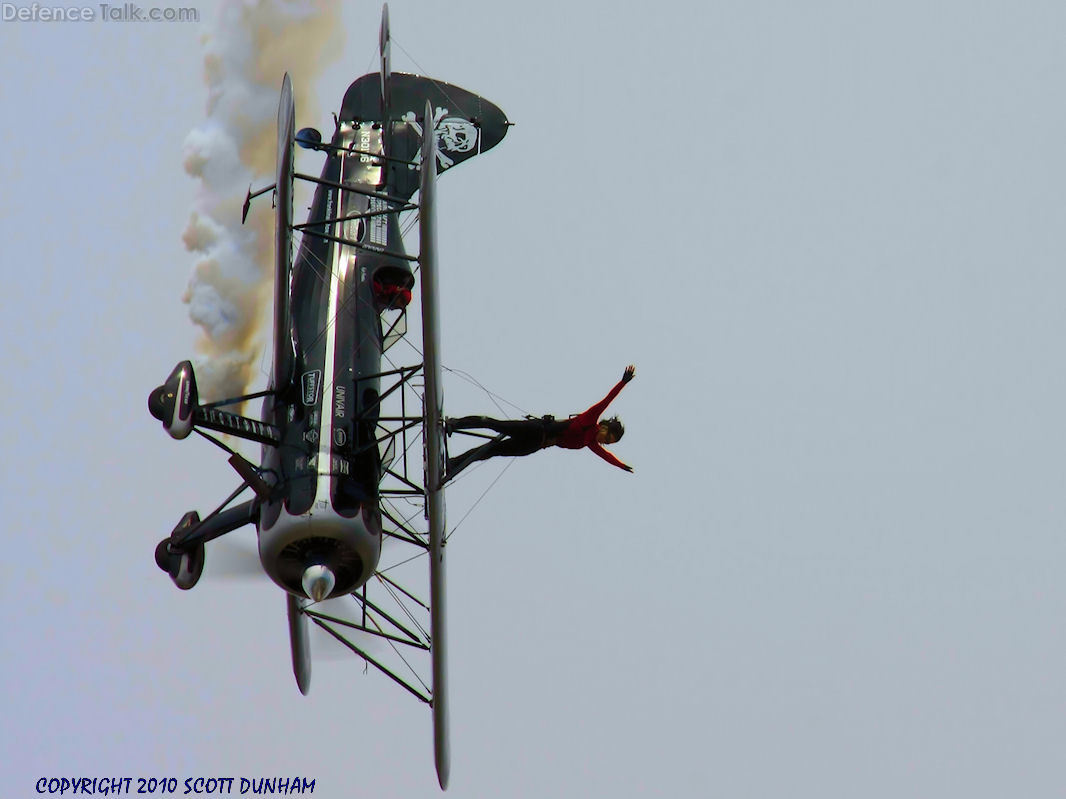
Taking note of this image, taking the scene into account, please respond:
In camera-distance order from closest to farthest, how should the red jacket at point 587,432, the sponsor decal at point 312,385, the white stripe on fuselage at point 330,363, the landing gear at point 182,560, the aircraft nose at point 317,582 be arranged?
the aircraft nose at point 317,582, the white stripe on fuselage at point 330,363, the sponsor decal at point 312,385, the landing gear at point 182,560, the red jacket at point 587,432

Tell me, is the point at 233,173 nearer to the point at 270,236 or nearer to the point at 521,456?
the point at 270,236

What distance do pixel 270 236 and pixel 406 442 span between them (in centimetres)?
580

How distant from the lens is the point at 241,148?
39188 mm

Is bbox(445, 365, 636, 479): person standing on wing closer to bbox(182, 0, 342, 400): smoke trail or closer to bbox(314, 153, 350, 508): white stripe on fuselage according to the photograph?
bbox(314, 153, 350, 508): white stripe on fuselage

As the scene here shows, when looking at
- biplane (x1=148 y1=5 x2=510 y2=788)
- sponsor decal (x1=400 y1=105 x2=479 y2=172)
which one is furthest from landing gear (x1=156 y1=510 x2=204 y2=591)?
sponsor decal (x1=400 y1=105 x2=479 y2=172)

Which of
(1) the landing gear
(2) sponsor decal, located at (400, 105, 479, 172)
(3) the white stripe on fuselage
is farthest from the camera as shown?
(2) sponsor decal, located at (400, 105, 479, 172)

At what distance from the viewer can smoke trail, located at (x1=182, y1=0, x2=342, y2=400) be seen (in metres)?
37.3

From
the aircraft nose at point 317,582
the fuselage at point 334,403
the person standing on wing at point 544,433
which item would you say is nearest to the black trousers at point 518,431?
the person standing on wing at point 544,433

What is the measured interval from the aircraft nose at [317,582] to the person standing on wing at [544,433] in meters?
3.73

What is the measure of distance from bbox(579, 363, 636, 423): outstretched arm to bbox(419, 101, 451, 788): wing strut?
304 cm

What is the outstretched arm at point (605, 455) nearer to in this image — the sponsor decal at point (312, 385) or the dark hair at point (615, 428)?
the dark hair at point (615, 428)

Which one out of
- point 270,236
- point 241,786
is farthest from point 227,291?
point 241,786

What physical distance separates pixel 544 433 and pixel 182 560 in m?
6.48

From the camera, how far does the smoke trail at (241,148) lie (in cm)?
3728
